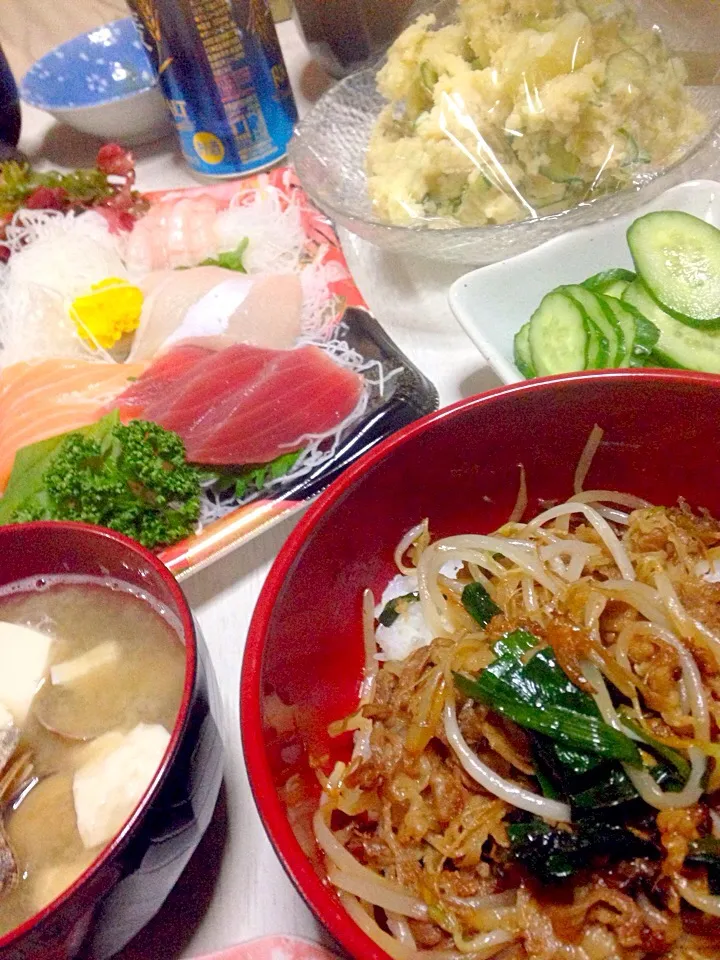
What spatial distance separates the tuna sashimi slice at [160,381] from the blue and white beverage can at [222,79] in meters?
0.75

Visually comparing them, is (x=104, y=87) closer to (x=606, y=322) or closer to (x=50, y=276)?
(x=50, y=276)

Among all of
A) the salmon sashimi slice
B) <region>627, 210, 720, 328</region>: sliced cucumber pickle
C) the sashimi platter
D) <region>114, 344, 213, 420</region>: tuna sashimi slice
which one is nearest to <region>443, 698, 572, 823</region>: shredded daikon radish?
the sashimi platter

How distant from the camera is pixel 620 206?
4.85 ft

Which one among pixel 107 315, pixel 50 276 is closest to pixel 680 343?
pixel 107 315

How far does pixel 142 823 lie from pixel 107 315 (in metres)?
1.36

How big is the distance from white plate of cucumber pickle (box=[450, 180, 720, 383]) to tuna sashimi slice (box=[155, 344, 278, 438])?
1.49 ft

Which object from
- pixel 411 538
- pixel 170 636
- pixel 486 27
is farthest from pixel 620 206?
pixel 170 636

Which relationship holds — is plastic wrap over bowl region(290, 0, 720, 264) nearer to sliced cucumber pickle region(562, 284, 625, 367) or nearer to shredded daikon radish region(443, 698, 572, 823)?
sliced cucumber pickle region(562, 284, 625, 367)

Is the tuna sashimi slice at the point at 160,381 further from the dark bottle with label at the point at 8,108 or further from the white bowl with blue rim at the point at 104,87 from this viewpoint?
the dark bottle with label at the point at 8,108

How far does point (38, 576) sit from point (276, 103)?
1.55 metres

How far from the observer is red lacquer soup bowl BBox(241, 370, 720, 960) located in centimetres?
82

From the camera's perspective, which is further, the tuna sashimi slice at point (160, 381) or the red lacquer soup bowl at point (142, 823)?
the tuna sashimi slice at point (160, 381)

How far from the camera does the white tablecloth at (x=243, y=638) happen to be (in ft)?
3.03

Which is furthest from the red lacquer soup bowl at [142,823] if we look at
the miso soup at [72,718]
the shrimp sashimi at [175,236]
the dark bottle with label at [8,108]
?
the dark bottle with label at [8,108]
